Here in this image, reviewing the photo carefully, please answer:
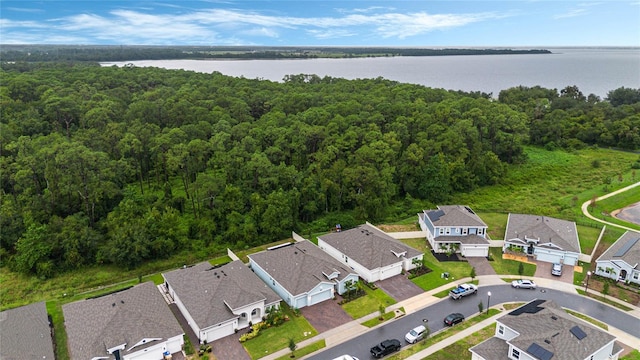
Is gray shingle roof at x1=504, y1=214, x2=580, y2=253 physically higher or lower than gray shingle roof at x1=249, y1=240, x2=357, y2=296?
higher

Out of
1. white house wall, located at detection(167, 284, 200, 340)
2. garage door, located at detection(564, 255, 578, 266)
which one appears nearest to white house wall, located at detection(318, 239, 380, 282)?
white house wall, located at detection(167, 284, 200, 340)

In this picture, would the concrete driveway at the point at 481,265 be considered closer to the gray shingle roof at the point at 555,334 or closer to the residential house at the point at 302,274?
the gray shingle roof at the point at 555,334

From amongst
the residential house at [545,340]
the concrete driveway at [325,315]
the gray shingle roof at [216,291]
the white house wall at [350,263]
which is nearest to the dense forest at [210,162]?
the white house wall at [350,263]

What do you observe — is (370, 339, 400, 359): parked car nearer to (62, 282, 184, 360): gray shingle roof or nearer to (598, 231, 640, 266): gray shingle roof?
(62, 282, 184, 360): gray shingle roof

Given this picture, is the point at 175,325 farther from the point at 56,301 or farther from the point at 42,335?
the point at 56,301

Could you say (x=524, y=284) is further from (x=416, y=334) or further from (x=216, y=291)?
(x=216, y=291)

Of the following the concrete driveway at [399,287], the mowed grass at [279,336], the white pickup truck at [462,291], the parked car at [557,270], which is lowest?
the mowed grass at [279,336]
